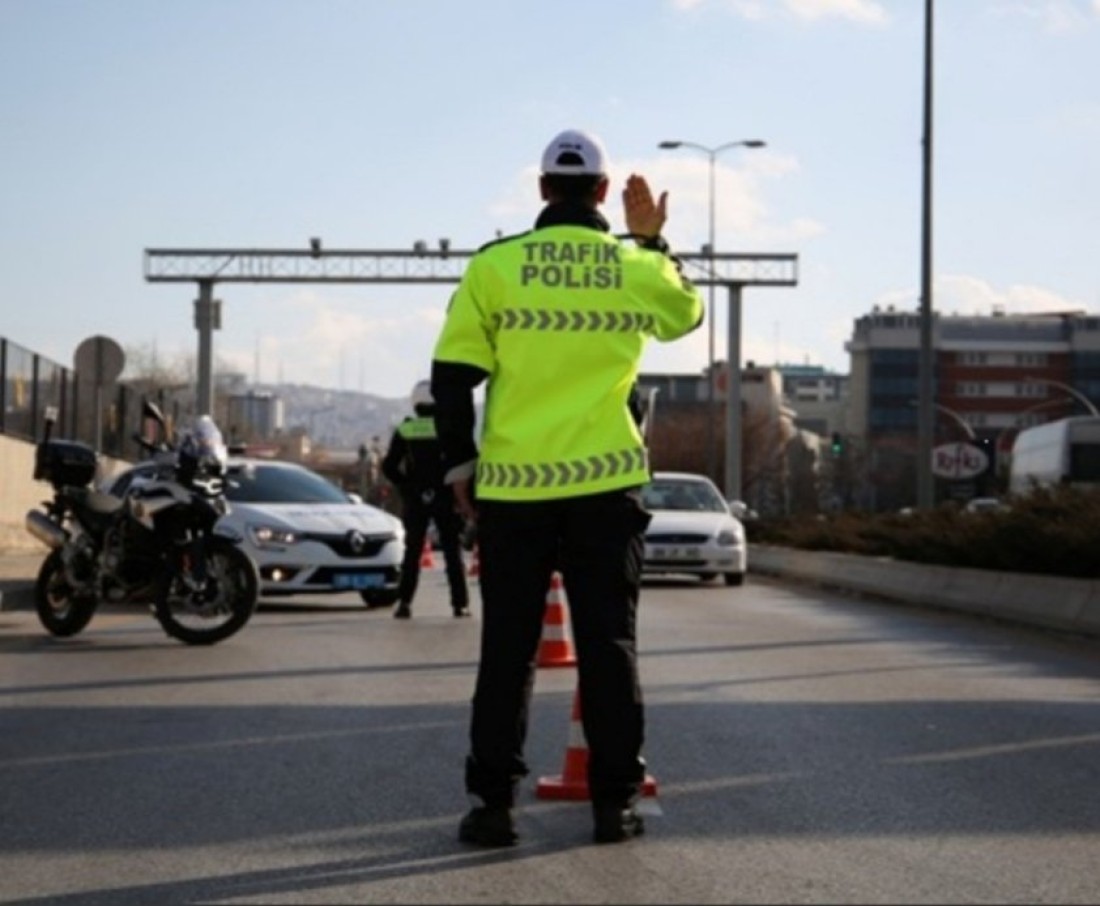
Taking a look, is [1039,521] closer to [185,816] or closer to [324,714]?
[324,714]

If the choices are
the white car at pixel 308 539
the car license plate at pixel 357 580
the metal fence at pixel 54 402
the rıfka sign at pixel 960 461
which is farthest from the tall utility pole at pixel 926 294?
the car license plate at pixel 357 580

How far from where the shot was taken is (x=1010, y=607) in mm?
22234

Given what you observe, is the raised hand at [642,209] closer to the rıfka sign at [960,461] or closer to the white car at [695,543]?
the white car at [695,543]

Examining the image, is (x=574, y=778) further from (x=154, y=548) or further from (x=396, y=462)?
(x=396, y=462)

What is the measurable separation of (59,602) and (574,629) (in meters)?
10.1

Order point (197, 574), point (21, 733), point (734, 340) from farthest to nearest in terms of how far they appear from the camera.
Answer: point (734, 340)
point (197, 574)
point (21, 733)

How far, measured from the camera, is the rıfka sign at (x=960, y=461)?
39594 mm

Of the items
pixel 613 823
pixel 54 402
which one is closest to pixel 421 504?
pixel 613 823

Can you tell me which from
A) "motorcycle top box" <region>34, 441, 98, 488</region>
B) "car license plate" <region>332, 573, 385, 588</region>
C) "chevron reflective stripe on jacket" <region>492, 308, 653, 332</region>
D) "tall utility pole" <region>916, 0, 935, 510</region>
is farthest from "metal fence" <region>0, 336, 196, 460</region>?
"chevron reflective stripe on jacket" <region>492, 308, 653, 332</region>

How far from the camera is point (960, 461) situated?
39938 mm

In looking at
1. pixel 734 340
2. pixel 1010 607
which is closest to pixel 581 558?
pixel 1010 607

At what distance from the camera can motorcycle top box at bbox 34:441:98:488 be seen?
661 inches

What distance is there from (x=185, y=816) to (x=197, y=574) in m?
8.32

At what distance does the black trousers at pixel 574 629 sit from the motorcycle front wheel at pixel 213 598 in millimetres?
9160
